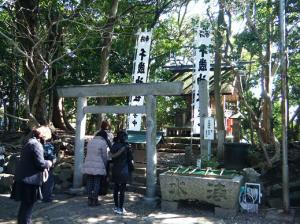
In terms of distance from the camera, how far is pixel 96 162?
7.65 m

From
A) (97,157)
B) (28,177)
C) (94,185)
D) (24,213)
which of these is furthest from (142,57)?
(24,213)

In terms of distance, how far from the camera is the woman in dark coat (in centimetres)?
715

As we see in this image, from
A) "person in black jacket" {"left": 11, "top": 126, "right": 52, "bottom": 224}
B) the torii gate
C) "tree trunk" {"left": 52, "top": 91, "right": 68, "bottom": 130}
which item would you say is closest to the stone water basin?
the torii gate

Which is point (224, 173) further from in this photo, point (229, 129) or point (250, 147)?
point (229, 129)

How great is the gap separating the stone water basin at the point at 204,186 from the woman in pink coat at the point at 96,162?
1.28m

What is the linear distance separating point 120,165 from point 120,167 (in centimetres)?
4

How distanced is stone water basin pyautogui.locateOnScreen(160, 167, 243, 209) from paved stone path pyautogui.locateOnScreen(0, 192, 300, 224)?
1.04 feet

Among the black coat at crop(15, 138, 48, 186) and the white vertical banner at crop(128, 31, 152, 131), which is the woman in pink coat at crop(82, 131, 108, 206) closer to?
the black coat at crop(15, 138, 48, 186)

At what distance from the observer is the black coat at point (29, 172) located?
18.1 feet

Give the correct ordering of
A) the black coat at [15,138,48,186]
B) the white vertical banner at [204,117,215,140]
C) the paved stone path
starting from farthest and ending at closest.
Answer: the white vertical banner at [204,117,215,140]
the paved stone path
the black coat at [15,138,48,186]

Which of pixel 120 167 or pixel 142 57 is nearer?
pixel 120 167

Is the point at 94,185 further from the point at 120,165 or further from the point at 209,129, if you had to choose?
the point at 209,129

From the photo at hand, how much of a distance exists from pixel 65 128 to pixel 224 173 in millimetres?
9835

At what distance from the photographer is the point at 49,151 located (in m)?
7.15
